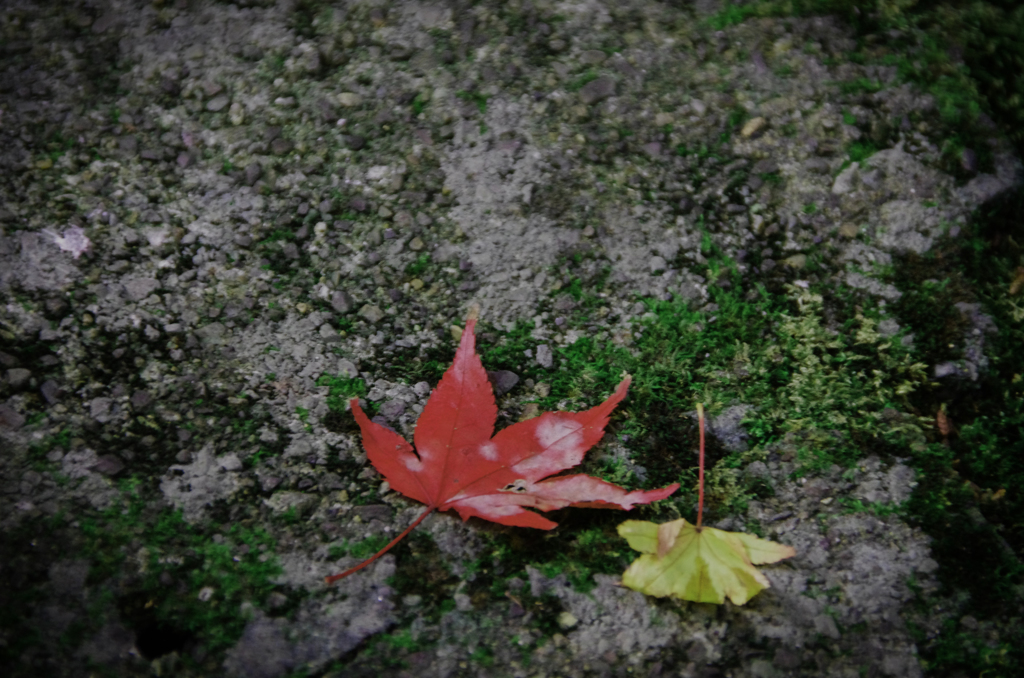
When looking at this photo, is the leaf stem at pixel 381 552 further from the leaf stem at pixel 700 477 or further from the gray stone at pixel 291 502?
the leaf stem at pixel 700 477

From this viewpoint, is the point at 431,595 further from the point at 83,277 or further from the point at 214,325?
the point at 83,277

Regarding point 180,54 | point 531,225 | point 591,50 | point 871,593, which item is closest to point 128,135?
point 180,54

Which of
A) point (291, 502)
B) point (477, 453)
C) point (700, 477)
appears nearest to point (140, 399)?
point (291, 502)

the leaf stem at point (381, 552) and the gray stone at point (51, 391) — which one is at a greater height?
the gray stone at point (51, 391)

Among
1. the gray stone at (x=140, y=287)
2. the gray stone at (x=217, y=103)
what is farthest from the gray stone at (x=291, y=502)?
the gray stone at (x=217, y=103)

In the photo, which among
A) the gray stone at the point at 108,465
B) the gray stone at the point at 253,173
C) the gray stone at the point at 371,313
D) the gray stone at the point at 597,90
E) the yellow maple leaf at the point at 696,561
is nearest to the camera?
the yellow maple leaf at the point at 696,561

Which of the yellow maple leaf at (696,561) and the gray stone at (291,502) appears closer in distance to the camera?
the yellow maple leaf at (696,561)

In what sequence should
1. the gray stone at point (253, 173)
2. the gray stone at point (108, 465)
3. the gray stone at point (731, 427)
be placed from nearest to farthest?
the gray stone at point (108, 465) → the gray stone at point (731, 427) → the gray stone at point (253, 173)
